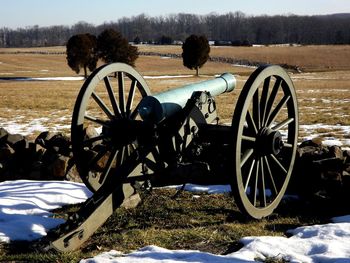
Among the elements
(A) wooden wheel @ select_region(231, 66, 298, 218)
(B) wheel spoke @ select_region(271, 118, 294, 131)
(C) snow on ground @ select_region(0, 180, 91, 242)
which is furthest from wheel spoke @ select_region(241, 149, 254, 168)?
(C) snow on ground @ select_region(0, 180, 91, 242)

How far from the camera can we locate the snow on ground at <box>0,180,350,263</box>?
417cm

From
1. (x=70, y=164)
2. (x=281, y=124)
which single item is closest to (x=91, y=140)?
(x=70, y=164)

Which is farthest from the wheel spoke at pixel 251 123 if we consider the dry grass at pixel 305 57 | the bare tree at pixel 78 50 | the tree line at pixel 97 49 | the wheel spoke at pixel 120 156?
the dry grass at pixel 305 57

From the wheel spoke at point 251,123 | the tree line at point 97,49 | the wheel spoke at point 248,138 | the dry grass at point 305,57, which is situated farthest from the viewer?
the dry grass at point 305,57

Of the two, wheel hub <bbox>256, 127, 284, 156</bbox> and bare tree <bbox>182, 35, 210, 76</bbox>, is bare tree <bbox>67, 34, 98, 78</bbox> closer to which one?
bare tree <bbox>182, 35, 210, 76</bbox>

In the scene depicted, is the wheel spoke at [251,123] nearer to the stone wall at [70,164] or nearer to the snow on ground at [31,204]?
the stone wall at [70,164]

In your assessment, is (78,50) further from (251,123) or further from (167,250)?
(167,250)

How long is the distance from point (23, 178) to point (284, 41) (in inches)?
6195

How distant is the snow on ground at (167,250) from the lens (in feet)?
13.7

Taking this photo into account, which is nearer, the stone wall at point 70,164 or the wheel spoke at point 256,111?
the wheel spoke at point 256,111

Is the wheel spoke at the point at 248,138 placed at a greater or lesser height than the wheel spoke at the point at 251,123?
lesser

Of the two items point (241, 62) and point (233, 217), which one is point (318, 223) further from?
point (241, 62)

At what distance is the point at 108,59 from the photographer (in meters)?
51.5

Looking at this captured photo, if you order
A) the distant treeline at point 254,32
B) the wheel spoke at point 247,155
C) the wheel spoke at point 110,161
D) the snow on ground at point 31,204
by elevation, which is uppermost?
the distant treeline at point 254,32
